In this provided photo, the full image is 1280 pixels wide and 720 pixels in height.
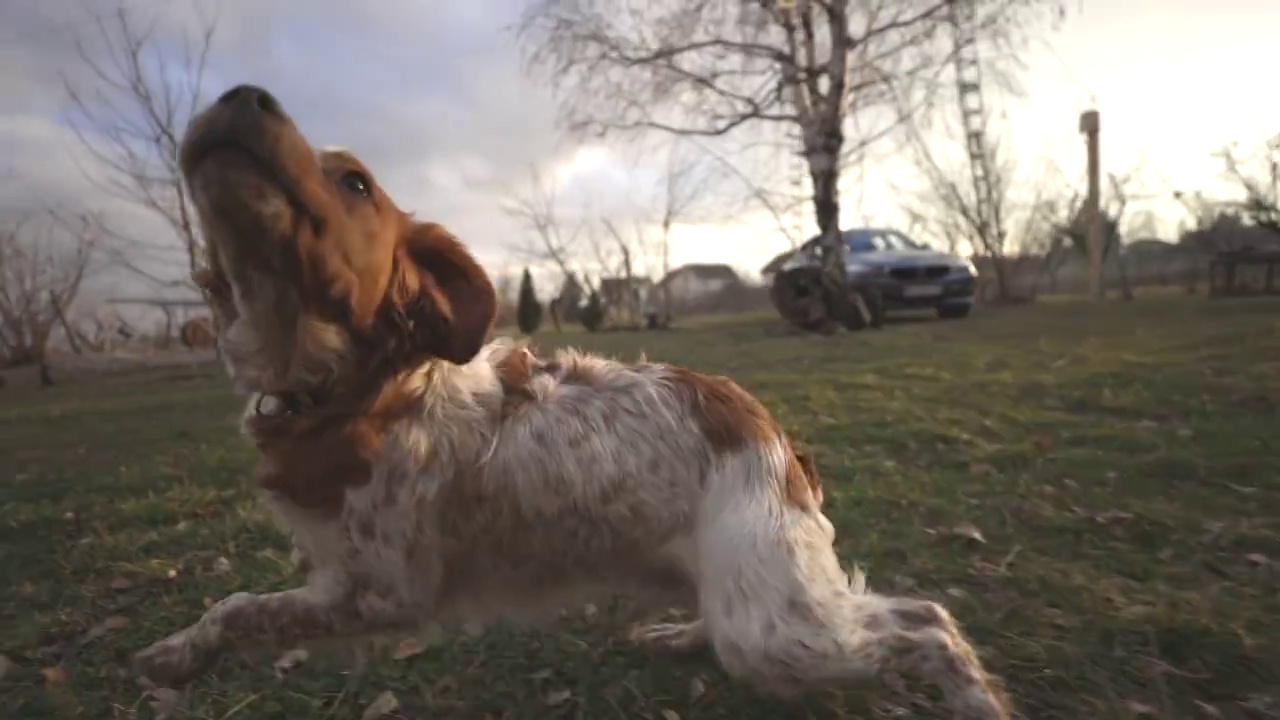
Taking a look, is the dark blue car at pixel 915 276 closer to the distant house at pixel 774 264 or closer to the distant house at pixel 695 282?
the distant house at pixel 774 264

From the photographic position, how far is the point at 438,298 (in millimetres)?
2793

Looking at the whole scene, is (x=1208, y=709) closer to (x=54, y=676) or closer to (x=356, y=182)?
(x=356, y=182)

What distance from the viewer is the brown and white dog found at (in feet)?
8.64

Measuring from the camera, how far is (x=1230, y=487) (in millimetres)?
5168

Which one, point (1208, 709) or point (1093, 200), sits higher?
point (1093, 200)

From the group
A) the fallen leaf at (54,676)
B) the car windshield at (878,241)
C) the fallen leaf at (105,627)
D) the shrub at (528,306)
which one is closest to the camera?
the fallen leaf at (54,676)

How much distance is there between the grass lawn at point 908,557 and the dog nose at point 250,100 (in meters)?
1.87

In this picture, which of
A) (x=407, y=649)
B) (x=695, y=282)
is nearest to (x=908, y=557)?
(x=407, y=649)

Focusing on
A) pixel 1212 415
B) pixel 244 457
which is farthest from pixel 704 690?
pixel 1212 415

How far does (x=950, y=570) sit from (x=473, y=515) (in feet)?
7.74

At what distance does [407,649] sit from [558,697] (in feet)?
2.08

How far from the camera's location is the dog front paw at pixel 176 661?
2762mm

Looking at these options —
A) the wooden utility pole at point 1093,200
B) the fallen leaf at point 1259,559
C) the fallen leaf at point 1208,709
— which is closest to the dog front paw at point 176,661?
the fallen leaf at point 1208,709

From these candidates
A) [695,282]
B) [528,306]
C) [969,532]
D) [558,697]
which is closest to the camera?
[558,697]
